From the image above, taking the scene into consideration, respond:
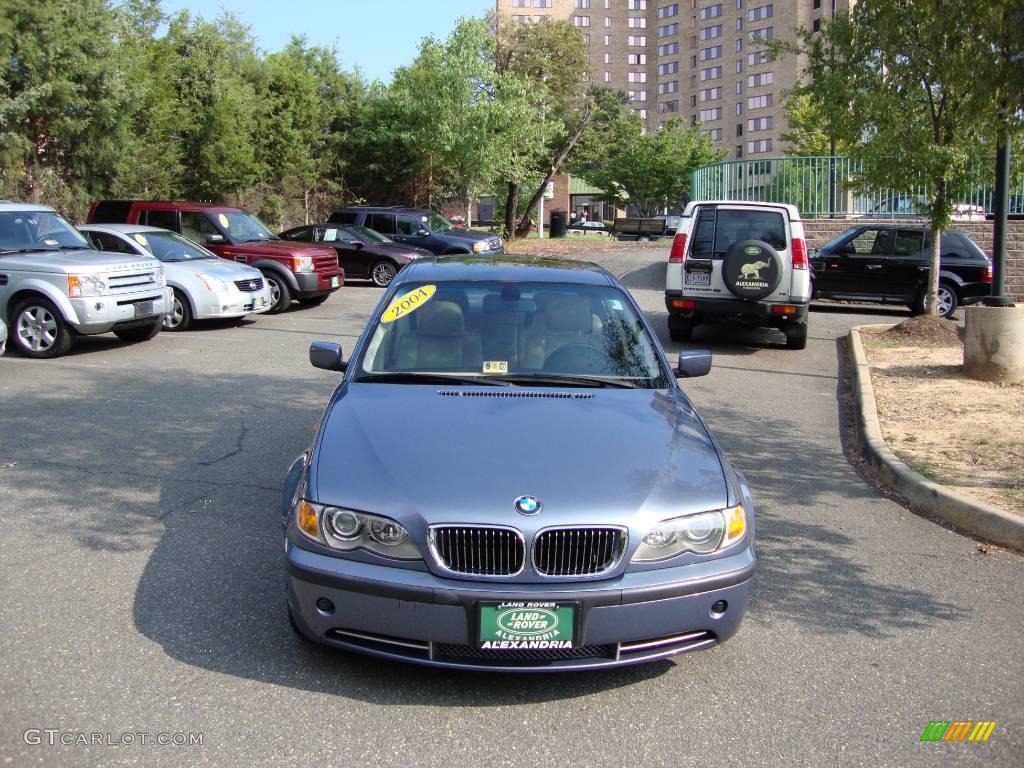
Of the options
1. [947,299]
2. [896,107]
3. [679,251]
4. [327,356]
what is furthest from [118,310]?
[947,299]

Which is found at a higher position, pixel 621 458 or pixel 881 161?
pixel 881 161

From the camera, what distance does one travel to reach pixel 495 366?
16.5ft

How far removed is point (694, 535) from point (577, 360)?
1532mm

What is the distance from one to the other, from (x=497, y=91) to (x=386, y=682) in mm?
32135

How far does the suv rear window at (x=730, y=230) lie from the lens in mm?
13109

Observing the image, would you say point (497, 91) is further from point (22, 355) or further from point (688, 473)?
point (688, 473)

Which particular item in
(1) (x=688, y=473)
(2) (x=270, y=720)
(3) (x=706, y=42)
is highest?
(3) (x=706, y=42)

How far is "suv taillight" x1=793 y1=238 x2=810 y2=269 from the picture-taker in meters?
12.9

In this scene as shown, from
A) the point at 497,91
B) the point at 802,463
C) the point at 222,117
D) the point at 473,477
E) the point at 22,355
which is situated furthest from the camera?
the point at 497,91

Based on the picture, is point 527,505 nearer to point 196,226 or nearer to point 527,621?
point 527,621

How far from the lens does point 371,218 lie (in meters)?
23.2

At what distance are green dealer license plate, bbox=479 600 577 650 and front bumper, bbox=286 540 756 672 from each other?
0.04 metres

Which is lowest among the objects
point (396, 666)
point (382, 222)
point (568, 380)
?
point (396, 666)

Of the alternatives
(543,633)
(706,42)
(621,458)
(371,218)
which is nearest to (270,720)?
(543,633)
